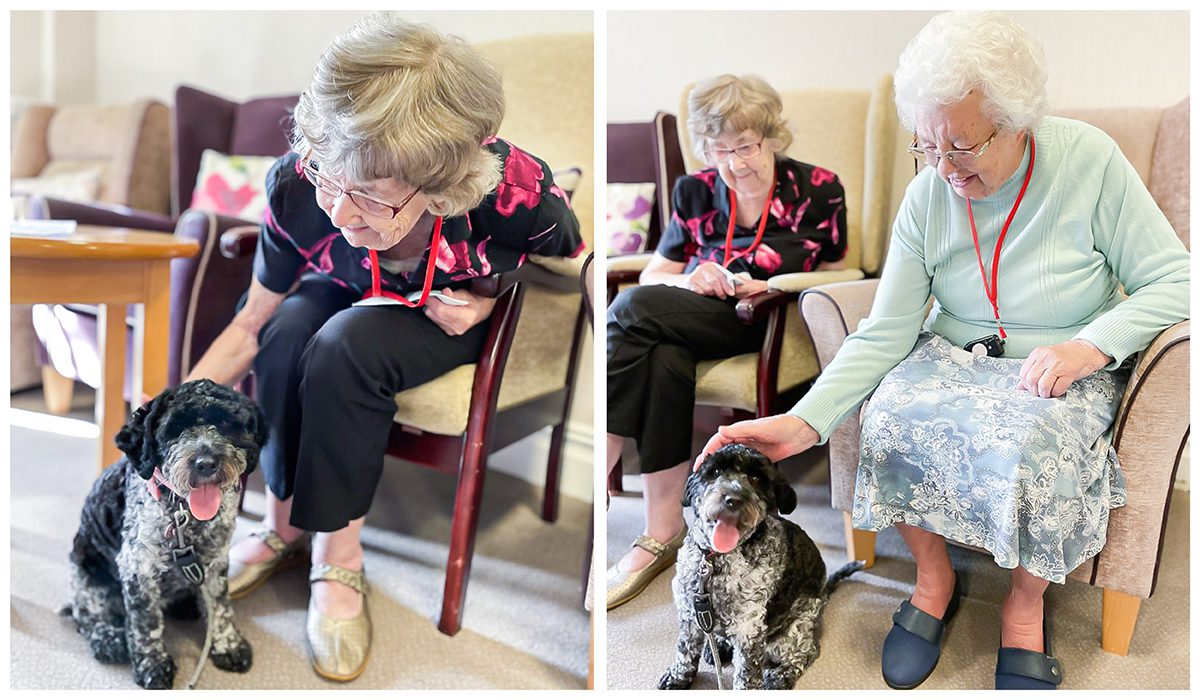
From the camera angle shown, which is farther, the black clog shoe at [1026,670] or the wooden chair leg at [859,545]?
the wooden chair leg at [859,545]

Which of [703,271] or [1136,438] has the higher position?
[703,271]

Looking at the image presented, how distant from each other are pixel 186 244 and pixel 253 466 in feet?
1.61

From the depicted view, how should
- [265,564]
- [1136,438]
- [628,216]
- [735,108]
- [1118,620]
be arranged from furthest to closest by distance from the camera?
1. [628,216]
2. [265,564]
3. [735,108]
4. [1118,620]
5. [1136,438]

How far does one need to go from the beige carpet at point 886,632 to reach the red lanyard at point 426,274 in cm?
44

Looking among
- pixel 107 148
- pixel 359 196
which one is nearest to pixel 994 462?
pixel 359 196

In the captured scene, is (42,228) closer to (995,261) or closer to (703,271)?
(703,271)

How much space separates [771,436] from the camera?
3.92 ft

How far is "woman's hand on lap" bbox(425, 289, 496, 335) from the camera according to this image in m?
1.36

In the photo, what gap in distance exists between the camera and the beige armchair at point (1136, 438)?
1169mm

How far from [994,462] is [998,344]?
227mm

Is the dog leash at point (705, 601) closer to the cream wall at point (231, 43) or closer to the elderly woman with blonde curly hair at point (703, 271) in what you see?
the elderly woman with blonde curly hair at point (703, 271)

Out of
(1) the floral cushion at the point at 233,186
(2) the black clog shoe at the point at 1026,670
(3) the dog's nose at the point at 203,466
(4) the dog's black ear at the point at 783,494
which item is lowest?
(2) the black clog shoe at the point at 1026,670

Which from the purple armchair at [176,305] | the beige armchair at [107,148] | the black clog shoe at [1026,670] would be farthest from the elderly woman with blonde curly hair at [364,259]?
the beige armchair at [107,148]
